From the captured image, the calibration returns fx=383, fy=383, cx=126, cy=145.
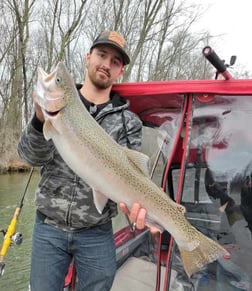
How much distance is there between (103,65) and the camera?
2.58 meters

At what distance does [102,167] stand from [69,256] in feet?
2.65

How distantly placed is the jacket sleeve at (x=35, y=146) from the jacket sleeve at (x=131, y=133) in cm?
49

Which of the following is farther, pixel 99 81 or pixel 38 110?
pixel 99 81

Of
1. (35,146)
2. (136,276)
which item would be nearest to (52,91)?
(35,146)

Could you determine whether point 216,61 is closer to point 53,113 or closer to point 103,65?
point 103,65

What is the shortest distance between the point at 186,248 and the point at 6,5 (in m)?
18.9

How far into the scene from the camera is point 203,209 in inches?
112

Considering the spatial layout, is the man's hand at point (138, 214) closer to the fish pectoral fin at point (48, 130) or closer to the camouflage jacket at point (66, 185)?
the camouflage jacket at point (66, 185)

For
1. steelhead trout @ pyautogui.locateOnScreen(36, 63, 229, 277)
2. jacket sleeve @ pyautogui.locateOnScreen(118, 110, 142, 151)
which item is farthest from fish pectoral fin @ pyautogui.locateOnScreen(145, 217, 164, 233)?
jacket sleeve @ pyautogui.locateOnScreen(118, 110, 142, 151)

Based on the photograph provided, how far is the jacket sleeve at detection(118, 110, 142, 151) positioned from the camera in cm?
257

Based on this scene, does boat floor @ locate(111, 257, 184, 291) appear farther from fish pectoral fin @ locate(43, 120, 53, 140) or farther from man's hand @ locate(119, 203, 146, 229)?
fish pectoral fin @ locate(43, 120, 53, 140)

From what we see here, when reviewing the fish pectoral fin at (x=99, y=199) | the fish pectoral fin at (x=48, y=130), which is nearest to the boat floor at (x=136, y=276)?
the fish pectoral fin at (x=99, y=199)

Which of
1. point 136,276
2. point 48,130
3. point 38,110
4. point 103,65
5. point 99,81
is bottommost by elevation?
point 136,276

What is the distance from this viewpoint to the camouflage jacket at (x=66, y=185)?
7.80 ft
